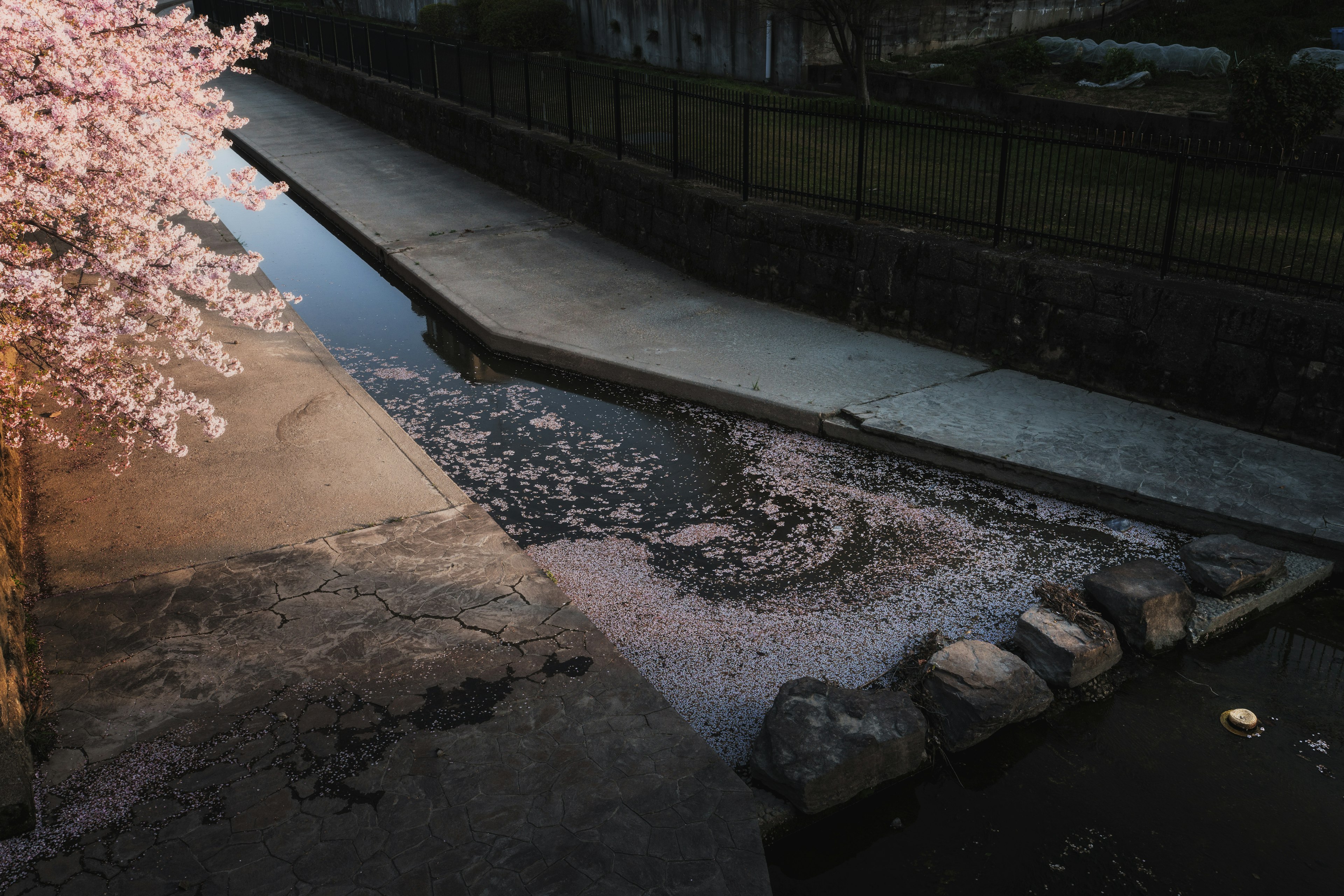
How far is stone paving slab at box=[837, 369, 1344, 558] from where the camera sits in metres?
6.35

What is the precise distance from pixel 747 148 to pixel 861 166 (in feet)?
4.88

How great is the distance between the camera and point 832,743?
442 centimetres

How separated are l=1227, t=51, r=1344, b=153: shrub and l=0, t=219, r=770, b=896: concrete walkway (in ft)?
28.8

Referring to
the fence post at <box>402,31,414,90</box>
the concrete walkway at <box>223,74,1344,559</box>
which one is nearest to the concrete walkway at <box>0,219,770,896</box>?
the concrete walkway at <box>223,74,1344,559</box>

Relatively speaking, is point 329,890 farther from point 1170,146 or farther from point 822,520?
point 1170,146

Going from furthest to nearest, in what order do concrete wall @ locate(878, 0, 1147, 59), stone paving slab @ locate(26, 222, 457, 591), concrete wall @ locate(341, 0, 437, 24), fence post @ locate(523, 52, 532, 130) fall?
concrete wall @ locate(341, 0, 437, 24), concrete wall @ locate(878, 0, 1147, 59), fence post @ locate(523, 52, 532, 130), stone paving slab @ locate(26, 222, 457, 591)

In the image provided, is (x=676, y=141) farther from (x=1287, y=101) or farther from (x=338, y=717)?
(x=338, y=717)

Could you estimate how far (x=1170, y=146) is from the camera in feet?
41.3

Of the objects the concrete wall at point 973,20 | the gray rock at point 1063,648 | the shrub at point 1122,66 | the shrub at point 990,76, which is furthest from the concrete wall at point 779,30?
the gray rock at point 1063,648

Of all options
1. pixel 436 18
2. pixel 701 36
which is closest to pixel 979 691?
pixel 701 36

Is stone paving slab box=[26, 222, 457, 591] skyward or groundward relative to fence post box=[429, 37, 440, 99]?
groundward

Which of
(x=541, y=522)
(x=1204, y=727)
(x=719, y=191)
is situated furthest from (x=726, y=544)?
(x=719, y=191)

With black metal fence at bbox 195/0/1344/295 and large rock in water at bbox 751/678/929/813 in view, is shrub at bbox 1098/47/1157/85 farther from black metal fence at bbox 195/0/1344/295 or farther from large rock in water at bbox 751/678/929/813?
large rock in water at bbox 751/678/929/813

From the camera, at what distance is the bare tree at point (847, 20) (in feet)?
54.2
